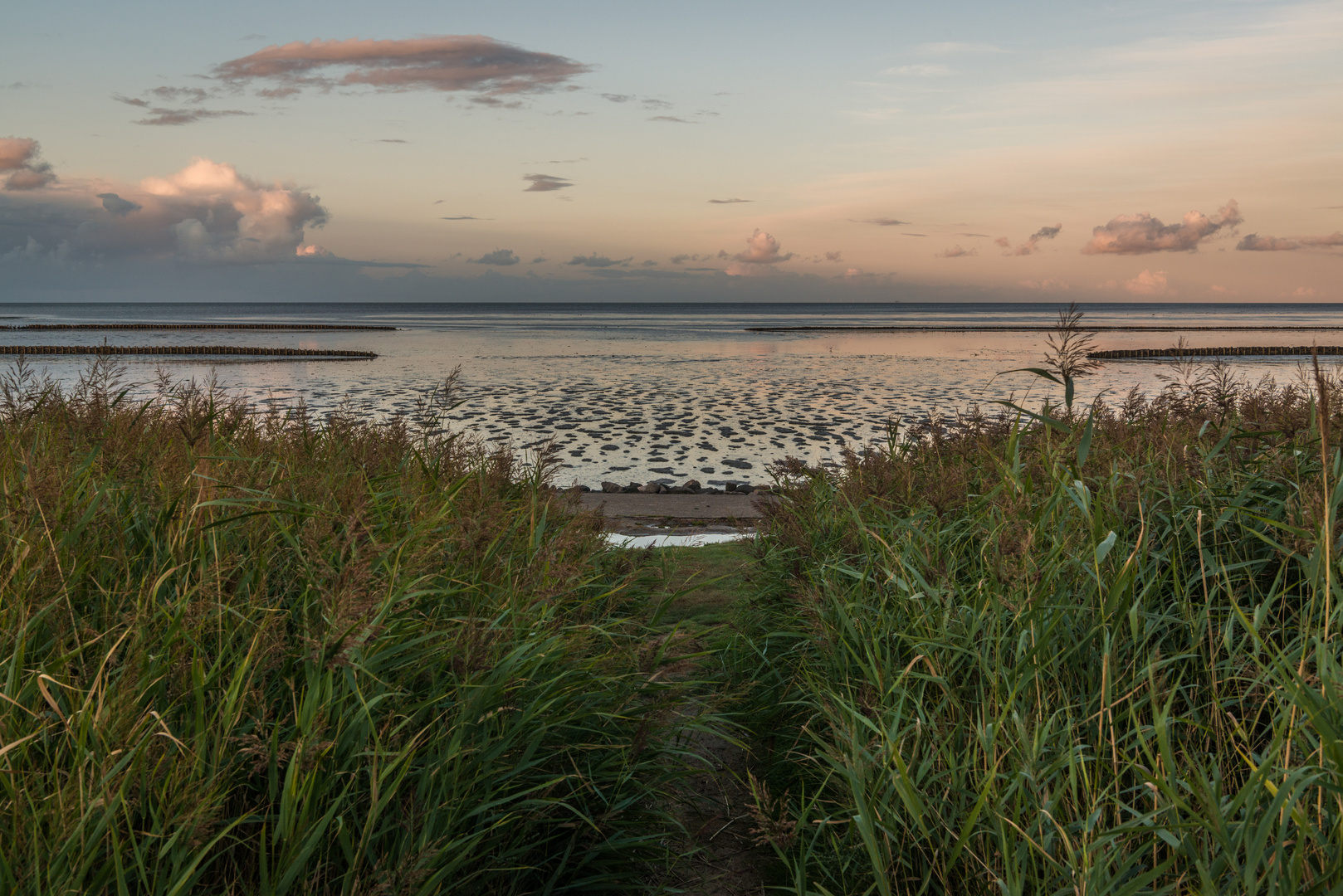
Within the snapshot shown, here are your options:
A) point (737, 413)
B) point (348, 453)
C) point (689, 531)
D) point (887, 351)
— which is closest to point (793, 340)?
point (887, 351)

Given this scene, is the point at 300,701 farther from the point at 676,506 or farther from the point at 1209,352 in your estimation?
the point at 1209,352

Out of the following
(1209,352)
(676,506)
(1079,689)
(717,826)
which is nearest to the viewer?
(1079,689)

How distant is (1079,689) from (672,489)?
8.08 meters

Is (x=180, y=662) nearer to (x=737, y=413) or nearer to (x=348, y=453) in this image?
(x=348, y=453)

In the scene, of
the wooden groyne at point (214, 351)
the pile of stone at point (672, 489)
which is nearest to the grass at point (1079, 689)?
the pile of stone at point (672, 489)

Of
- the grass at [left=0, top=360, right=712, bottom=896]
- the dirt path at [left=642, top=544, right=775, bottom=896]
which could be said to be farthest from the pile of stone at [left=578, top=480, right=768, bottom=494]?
the grass at [left=0, top=360, right=712, bottom=896]

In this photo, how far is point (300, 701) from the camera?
214 cm

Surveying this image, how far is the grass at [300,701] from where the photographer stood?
166 cm

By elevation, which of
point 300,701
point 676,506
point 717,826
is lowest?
point 717,826

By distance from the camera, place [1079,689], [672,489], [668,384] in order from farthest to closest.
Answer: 1. [668,384]
2. [672,489]
3. [1079,689]

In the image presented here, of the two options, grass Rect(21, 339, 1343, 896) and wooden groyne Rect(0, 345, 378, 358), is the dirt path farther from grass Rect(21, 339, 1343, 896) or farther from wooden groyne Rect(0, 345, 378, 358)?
wooden groyne Rect(0, 345, 378, 358)

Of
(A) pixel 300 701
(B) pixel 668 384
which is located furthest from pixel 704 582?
(B) pixel 668 384

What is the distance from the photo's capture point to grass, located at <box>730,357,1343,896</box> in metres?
1.79

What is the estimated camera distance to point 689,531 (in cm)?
794
